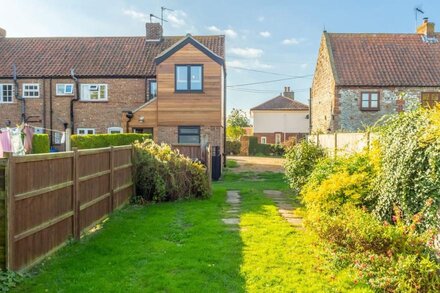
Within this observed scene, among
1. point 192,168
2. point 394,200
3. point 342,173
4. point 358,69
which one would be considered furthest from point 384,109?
point 394,200

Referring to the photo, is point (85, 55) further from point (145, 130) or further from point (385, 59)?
point (385, 59)

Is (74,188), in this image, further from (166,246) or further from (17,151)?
(17,151)

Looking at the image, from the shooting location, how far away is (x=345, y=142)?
39.5ft

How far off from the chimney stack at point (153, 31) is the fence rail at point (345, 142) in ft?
53.9

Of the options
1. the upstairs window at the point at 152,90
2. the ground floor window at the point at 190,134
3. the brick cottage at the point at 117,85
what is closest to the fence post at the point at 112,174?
the brick cottage at the point at 117,85

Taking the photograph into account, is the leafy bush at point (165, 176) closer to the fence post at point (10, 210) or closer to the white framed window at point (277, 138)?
the fence post at point (10, 210)

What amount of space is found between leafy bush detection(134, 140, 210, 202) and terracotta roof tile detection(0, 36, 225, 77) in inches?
515

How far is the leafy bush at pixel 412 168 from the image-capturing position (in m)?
5.31

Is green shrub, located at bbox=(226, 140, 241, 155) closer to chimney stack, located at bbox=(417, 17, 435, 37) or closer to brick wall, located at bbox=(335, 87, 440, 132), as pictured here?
brick wall, located at bbox=(335, 87, 440, 132)

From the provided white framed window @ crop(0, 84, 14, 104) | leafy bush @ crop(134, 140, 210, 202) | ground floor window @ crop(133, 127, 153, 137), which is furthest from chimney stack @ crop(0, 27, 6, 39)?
leafy bush @ crop(134, 140, 210, 202)

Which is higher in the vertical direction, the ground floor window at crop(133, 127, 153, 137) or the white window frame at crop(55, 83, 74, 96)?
the white window frame at crop(55, 83, 74, 96)

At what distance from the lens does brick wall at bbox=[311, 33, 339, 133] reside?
27.9 meters

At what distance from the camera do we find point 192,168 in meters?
13.0

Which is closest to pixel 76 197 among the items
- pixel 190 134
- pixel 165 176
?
pixel 165 176
